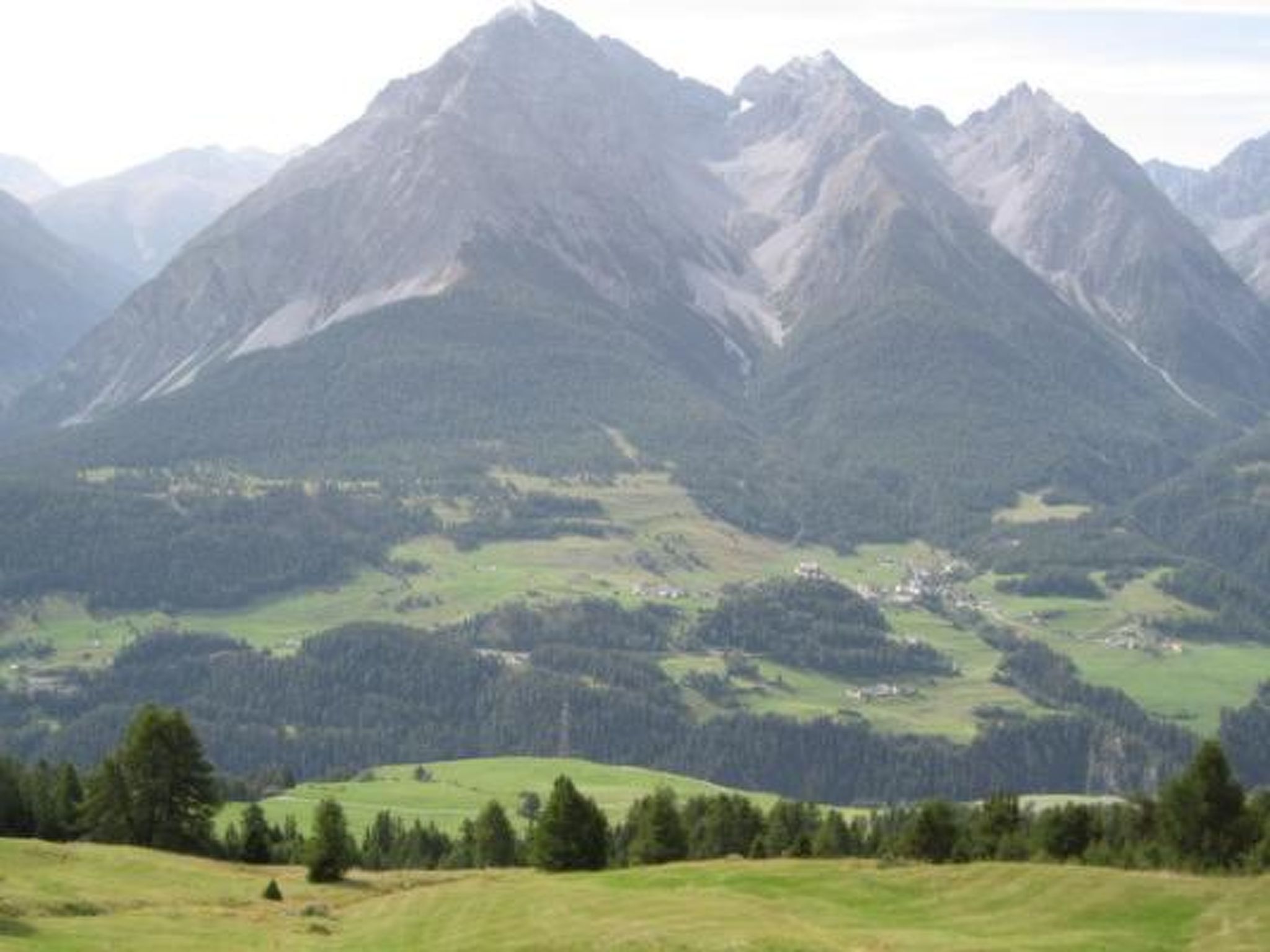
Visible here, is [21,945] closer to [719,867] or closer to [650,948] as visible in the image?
[650,948]

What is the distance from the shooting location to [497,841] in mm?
132375

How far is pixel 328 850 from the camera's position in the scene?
3903 inches

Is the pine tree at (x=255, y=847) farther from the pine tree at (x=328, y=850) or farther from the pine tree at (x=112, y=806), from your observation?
the pine tree at (x=328, y=850)

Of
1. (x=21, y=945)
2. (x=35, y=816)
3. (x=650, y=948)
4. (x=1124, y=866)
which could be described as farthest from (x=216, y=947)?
(x=35, y=816)

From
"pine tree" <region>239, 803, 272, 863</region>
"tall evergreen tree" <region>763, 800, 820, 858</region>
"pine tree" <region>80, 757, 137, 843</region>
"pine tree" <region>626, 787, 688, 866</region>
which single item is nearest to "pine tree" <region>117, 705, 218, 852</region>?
"pine tree" <region>80, 757, 137, 843</region>

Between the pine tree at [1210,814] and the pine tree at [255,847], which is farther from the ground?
the pine tree at [1210,814]

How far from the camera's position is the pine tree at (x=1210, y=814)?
102 m

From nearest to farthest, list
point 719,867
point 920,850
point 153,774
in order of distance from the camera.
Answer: point 719,867 → point 920,850 → point 153,774

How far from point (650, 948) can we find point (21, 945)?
23040 millimetres

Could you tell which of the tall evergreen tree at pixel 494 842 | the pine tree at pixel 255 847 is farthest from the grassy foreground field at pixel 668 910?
the tall evergreen tree at pixel 494 842

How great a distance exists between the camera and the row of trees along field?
102 meters

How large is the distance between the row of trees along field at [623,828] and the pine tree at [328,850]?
0.08 m

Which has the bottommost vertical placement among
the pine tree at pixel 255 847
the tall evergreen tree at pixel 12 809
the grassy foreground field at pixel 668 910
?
the grassy foreground field at pixel 668 910

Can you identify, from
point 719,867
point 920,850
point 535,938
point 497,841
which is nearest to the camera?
point 535,938
